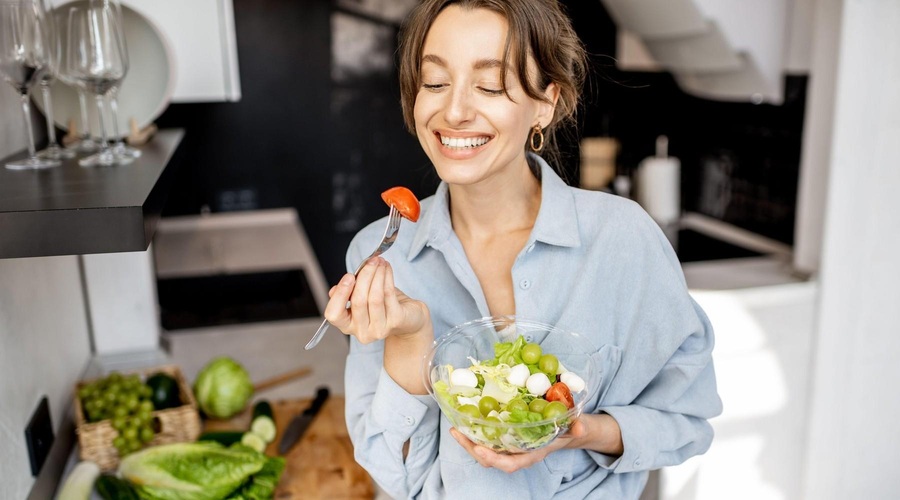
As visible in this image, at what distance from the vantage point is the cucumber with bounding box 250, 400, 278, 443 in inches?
65.3

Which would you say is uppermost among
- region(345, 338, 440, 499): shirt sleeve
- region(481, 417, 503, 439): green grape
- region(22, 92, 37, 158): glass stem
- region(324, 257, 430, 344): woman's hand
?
region(22, 92, 37, 158): glass stem

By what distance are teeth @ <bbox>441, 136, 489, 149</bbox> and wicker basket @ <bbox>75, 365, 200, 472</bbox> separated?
873 millimetres

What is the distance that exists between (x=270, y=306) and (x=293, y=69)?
166cm

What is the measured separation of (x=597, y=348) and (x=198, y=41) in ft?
4.35

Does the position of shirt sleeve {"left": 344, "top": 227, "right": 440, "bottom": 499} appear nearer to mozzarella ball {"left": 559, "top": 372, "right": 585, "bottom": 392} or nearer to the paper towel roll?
mozzarella ball {"left": 559, "top": 372, "right": 585, "bottom": 392}

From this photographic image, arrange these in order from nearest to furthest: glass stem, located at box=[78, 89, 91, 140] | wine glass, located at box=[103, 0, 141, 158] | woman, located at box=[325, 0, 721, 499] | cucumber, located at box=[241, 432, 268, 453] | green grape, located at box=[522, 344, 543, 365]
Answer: green grape, located at box=[522, 344, 543, 365] < woman, located at box=[325, 0, 721, 499] < wine glass, located at box=[103, 0, 141, 158] < glass stem, located at box=[78, 89, 91, 140] < cucumber, located at box=[241, 432, 268, 453]

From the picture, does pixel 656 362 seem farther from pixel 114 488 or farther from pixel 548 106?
pixel 114 488

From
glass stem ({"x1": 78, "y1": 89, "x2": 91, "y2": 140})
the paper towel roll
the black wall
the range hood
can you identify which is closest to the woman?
glass stem ({"x1": 78, "y1": 89, "x2": 91, "y2": 140})

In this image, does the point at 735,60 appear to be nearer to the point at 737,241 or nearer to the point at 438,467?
the point at 737,241

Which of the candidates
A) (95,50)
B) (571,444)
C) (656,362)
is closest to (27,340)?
(95,50)

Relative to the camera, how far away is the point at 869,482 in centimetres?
235

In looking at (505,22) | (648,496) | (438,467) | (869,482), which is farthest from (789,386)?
(505,22)

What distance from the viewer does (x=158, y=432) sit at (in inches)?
65.1

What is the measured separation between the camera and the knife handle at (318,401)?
Result: 178cm
